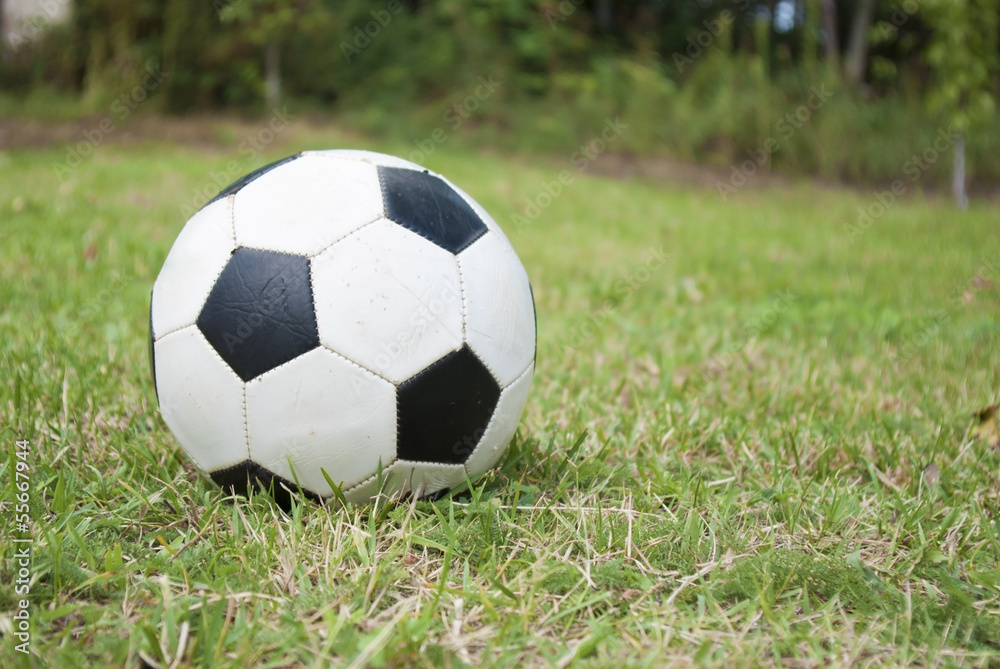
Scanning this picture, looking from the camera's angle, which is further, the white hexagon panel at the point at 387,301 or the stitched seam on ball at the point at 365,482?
the stitched seam on ball at the point at 365,482

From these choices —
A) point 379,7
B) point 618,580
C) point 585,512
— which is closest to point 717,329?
point 585,512

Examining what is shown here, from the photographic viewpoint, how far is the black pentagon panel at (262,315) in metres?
1.78

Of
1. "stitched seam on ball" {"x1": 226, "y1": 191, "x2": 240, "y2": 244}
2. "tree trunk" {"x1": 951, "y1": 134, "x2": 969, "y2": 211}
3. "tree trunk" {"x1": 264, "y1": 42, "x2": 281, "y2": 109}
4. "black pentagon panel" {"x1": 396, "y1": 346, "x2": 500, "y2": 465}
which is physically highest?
"tree trunk" {"x1": 264, "y1": 42, "x2": 281, "y2": 109}

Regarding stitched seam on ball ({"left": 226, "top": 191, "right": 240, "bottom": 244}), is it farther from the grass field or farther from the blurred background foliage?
the blurred background foliage

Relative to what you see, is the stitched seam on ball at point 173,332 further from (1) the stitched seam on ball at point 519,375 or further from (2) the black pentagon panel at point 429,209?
(1) the stitched seam on ball at point 519,375

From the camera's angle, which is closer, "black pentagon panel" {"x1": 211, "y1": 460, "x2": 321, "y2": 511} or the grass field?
the grass field

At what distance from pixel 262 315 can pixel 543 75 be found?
11.7 metres

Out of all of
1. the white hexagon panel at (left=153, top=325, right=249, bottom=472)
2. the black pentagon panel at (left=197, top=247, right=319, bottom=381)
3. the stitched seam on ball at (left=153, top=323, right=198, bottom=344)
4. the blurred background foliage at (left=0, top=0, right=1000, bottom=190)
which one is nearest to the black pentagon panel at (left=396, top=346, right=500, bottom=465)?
the black pentagon panel at (left=197, top=247, right=319, bottom=381)

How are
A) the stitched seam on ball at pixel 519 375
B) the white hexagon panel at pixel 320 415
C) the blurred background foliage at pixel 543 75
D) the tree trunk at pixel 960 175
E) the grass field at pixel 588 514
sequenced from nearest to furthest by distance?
the grass field at pixel 588 514 → the white hexagon panel at pixel 320 415 → the stitched seam on ball at pixel 519 375 → the tree trunk at pixel 960 175 → the blurred background foliage at pixel 543 75

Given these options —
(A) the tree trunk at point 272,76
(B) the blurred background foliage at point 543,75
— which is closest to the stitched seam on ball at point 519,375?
(B) the blurred background foliage at point 543,75

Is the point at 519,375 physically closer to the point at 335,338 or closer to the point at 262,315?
the point at 335,338

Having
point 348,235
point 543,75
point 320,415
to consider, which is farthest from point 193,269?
point 543,75

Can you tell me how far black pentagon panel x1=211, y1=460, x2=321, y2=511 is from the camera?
1.89 m

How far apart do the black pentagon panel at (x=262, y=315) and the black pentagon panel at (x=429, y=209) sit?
0.94ft
